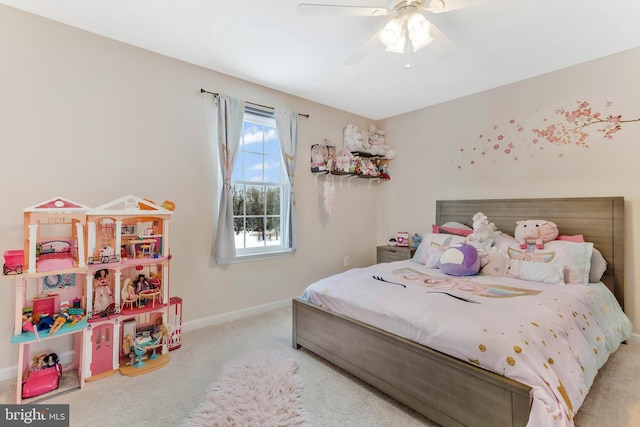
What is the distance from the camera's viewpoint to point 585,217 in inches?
109

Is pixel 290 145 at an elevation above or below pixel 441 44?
below

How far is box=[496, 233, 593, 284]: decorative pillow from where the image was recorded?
2.41 meters

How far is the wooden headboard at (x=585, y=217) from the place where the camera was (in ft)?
8.54

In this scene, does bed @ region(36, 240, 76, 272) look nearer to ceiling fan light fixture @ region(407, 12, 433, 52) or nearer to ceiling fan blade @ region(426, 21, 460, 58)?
ceiling fan light fixture @ region(407, 12, 433, 52)

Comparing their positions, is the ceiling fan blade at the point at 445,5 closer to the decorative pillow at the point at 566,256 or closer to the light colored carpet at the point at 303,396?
the decorative pillow at the point at 566,256

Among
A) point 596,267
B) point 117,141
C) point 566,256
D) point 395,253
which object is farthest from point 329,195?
point 596,267

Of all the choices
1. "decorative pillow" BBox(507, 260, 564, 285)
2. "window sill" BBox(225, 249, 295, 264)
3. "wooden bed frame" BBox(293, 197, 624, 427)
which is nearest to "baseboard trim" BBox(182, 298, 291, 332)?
"window sill" BBox(225, 249, 295, 264)

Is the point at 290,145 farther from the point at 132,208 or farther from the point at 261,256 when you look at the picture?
the point at 132,208

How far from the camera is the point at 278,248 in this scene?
3.56 m

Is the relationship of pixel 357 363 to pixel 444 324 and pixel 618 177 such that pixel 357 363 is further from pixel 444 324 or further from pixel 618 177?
pixel 618 177

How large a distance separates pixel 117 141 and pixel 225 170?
0.91m

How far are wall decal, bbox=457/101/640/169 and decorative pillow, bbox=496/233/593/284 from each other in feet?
3.24

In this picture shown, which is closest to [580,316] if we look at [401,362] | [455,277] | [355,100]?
[455,277]

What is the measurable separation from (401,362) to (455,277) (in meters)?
1.15
